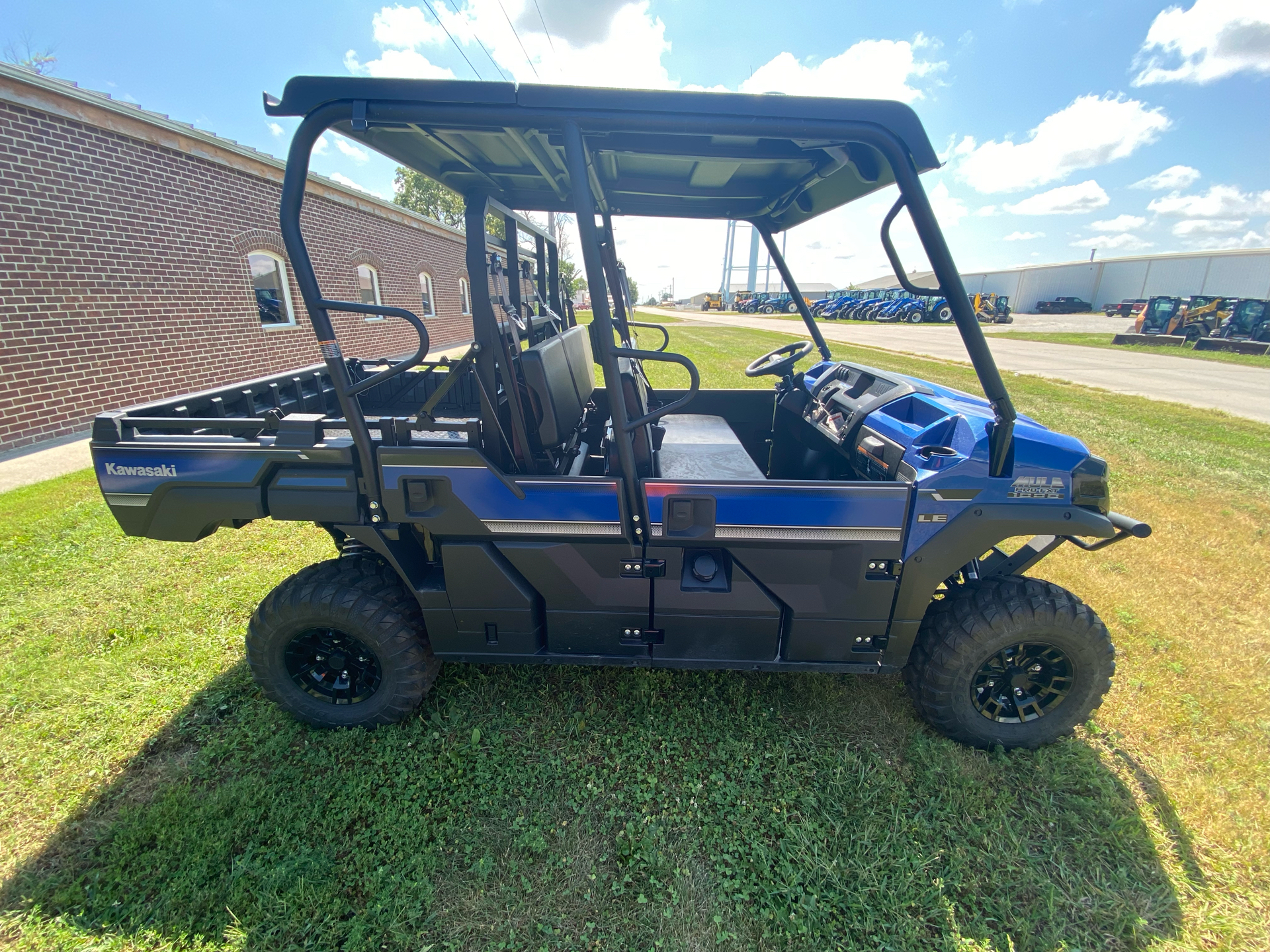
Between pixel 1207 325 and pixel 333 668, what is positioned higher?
pixel 1207 325

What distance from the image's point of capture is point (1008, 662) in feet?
7.44

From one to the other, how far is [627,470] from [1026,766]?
1.98 meters

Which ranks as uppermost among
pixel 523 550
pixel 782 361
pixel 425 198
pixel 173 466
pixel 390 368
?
pixel 425 198

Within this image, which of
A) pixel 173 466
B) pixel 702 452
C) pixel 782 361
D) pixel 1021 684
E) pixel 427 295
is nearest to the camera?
pixel 173 466

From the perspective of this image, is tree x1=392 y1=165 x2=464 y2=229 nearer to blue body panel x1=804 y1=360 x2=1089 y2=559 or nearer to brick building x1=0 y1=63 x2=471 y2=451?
brick building x1=0 y1=63 x2=471 y2=451

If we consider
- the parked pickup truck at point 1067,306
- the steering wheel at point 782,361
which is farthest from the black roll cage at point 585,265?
the parked pickup truck at point 1067,306

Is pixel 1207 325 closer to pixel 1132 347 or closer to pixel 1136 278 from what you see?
pixel 1132 347

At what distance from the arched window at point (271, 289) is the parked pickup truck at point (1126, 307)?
4872 centimetres

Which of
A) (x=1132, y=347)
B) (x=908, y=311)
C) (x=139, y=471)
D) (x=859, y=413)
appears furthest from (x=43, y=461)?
(x=908, y=311)

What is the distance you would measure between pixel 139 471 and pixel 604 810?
2.10 metres

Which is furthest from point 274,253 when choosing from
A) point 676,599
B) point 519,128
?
point 676,599

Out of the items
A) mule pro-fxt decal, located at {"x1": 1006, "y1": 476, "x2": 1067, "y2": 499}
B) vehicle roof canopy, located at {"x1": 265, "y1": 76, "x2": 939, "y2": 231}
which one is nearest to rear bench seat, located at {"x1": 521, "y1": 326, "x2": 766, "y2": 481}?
vehicle roof canopy, located at {"x1": 265, "y1": 76, "x2": 939, "y2": 231}

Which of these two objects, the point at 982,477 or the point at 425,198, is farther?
the point at 425,198

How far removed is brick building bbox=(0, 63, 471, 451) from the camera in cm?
551
